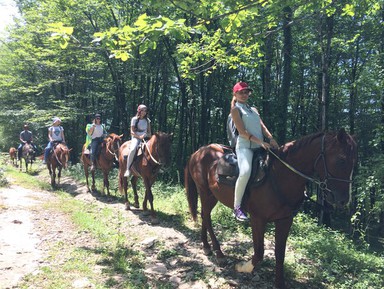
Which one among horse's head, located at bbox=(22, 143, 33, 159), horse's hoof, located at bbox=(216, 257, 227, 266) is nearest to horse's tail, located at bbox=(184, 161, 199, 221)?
horse's hoof, located at bbox=(216, 257, 227, 266)

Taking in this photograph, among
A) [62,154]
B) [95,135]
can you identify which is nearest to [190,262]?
[95,135]

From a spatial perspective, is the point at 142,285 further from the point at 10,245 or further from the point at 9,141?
the point at 9,141

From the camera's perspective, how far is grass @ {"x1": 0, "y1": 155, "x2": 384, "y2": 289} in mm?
4531

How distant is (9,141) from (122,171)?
91.6ft

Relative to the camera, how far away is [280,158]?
4211mm

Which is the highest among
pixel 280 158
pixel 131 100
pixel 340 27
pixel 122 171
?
pixel 340 27

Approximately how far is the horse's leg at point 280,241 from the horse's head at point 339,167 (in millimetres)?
751

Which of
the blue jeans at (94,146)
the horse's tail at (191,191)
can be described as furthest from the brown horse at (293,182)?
the blue jeans at (94,146)

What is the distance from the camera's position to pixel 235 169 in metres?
4.58

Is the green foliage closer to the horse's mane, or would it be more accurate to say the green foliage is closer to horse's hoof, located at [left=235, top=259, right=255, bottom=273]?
horse's hoof, located at [left=235, top=259, right=255, bottom=273]

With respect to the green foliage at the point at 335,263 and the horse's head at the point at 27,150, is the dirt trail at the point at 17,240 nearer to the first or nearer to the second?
the green foliage at the point at 335,263

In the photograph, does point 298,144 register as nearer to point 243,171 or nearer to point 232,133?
point 243,171

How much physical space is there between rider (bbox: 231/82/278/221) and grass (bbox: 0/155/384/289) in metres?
1.38

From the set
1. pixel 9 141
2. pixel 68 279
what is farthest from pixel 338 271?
pixel 9 141
